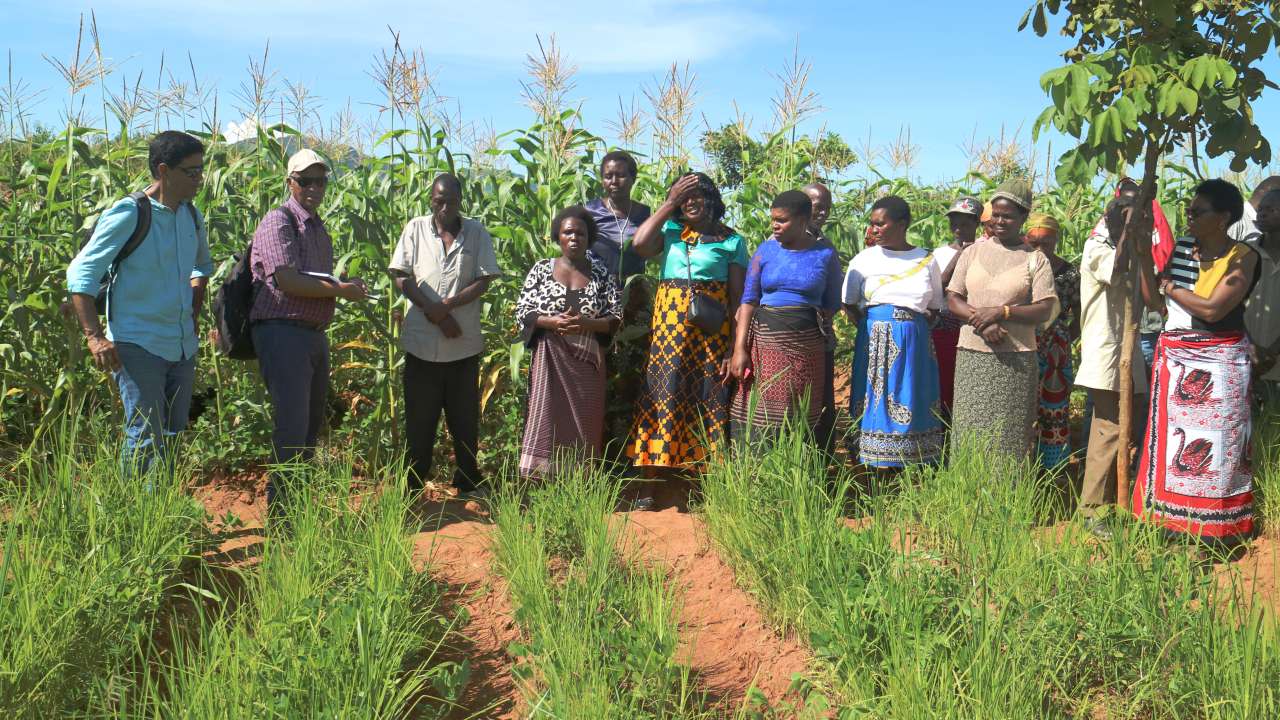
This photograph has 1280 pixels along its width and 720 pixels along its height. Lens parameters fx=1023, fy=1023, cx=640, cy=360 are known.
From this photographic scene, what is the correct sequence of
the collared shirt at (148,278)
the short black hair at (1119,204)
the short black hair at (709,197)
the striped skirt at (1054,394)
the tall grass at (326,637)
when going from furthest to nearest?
the striped skirt at (1054,394)
the short black hair at (709,197)
the short black hair at (1119,204)
the collared shirt at (148,278)
the tall grass at (326,637)

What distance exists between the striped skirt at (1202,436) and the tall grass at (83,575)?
4.12 m

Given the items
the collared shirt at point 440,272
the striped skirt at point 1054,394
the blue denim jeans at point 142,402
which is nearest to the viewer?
the blue denim jeans at point 142,402

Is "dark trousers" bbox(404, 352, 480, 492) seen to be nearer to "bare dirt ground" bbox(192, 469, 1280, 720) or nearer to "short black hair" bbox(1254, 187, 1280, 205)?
"bare dirt ground" bbox(192, 469, 1280, 720)

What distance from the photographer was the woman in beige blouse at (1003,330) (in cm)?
510

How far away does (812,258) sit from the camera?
5176 millimetres

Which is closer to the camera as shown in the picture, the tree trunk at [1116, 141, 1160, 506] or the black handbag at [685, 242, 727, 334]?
the tree trunk at [1116, 141, 1160, 506]

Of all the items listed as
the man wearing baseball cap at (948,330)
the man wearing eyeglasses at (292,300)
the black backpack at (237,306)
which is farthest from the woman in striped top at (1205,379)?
the black backpack at (237,306)

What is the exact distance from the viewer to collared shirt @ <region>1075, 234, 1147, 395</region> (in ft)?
16.9

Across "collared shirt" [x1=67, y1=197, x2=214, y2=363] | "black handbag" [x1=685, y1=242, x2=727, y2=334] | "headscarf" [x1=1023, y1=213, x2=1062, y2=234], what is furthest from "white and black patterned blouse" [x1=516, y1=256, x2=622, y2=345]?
"headscarf" [x1=1023, y1=213, x2=1062, y2=234]

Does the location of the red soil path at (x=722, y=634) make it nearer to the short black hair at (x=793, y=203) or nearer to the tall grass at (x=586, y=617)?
the tall grass at (x=586, y=617)

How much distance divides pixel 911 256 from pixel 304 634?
352 cm

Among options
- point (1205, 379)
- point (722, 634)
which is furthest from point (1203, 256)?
point (722, 634)

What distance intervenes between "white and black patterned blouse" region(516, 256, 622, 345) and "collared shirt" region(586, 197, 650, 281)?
0.39 ft

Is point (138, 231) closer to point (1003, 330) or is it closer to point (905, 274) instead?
point (905, 274)
